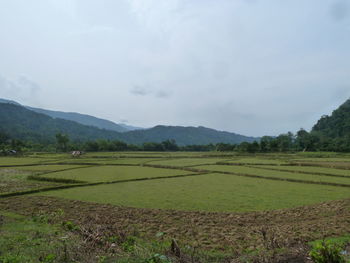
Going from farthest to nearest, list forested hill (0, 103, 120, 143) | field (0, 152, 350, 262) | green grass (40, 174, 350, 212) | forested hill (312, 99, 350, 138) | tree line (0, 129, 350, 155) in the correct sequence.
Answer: forested hill (0, 103, 120, 143)
forested hill (312, 99, 350, 138)
tree line (0, 129, 350, 155)
green grass (40, 174, 350, 212)
field (0, 152, 350, 262)

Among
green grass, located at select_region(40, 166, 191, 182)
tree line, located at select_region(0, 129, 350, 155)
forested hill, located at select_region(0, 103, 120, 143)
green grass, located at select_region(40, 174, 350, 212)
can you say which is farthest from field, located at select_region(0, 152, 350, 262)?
forested hill, located at select_region(0, 103, 120, 143)

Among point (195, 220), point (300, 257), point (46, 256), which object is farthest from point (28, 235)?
point (300, 257)

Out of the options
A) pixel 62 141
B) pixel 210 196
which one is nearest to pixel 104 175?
pixel 210 196

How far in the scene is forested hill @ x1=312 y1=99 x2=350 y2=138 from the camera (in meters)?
91.4

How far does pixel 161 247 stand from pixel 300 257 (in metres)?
3.75

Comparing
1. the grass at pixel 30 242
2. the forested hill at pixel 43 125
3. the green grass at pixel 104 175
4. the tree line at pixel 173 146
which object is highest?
the forested hill at pixel 43 125

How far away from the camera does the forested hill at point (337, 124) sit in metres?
91.4

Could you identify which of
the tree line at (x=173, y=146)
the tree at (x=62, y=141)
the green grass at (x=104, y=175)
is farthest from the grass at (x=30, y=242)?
the tree at (x=62, y=141)

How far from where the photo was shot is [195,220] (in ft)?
33.6

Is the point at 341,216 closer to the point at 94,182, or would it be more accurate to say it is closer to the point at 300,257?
the point at 300,257

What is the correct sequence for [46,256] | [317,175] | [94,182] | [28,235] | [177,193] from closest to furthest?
1. [46,256]
2. [28,235]
3. [177,193]
4. [94,182]
5. [317,175]

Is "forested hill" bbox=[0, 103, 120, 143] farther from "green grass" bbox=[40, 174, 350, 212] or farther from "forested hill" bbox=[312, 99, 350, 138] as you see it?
"green grass" bbox=[40, 174, 350, 212]

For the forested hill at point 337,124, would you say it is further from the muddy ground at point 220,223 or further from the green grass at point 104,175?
the muddy ground at point 220,223

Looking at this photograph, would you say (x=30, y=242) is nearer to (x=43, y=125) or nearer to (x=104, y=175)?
(x=104, y=175)
